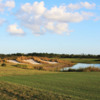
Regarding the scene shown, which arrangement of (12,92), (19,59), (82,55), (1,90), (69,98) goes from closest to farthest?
1. (69,98)
2. (12,92)
3. (1,90)
4. (19,59)
5. (82,55)

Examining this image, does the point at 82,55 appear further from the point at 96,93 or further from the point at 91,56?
the point at 96,93

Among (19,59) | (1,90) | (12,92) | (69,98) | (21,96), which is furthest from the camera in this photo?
(19,59)

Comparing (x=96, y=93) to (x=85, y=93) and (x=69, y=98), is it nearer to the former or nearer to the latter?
(x=85, y=93)

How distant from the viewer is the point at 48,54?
75375 millimetres

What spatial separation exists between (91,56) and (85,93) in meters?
70.2

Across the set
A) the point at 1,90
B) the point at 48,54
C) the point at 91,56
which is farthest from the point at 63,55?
the point at 1,90

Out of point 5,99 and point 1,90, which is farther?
point 1,90

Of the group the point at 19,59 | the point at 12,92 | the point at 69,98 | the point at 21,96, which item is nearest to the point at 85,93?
the point at 69,98

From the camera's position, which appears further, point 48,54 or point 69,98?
point 48,54

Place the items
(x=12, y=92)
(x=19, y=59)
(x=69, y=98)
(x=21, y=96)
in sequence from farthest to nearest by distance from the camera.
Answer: (x=19, y=59), (x=12, y=92), (x=21, y=96), (x=69, y=98)

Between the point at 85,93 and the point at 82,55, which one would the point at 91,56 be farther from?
the point at 85,93

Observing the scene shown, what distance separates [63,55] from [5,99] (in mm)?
71166

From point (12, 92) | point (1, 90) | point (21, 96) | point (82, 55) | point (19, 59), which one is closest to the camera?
point (21, 96)

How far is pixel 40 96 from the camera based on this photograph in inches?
253
